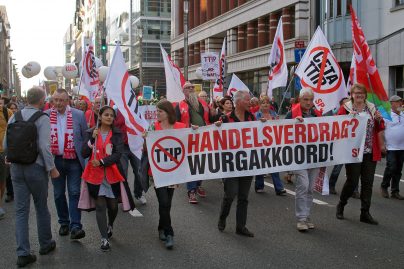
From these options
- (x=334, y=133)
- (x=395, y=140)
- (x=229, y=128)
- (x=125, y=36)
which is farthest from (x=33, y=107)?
(x=125, y=36)

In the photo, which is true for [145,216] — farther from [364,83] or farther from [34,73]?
[34,73]

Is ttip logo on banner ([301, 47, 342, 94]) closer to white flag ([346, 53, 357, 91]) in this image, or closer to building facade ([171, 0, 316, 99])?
white flag ([346, 53, 357, 91])

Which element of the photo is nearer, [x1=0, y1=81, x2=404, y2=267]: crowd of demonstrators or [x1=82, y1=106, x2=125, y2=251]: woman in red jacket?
[x1=0, y1=81, x2=404, y2=267]: crowd of demonstrators

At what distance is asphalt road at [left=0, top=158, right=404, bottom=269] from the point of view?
18.3 feet

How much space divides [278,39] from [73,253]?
25.9 feet

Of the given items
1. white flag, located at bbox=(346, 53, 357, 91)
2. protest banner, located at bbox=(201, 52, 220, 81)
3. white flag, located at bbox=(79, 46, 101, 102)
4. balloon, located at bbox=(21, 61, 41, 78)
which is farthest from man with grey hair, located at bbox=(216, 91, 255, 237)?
balloon, located at bbox=(21, 61, 41, 78)

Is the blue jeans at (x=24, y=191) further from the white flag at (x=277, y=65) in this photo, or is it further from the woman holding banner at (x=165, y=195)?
the white flag at (x=277, y=65)

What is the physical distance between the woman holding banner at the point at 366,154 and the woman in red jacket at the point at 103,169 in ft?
10.4

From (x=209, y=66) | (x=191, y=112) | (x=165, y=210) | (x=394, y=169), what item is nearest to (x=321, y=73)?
(x=191, y=112)

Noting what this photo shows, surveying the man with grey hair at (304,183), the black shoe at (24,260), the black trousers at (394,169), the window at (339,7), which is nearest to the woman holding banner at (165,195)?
the black shoe at (24,260)

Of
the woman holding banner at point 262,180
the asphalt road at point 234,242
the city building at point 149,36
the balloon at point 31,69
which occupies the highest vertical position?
the city building at point 149,36

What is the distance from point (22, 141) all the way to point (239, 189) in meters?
2.75

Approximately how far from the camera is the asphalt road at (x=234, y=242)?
5574mm

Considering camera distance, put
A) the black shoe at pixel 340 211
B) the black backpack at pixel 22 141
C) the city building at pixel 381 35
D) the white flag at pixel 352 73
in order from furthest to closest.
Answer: the city building at pixel 381 35 < the white flag at pixel 352 73 < the black shoe at pixel 340 211 < the black backpack at pixel 22 141
